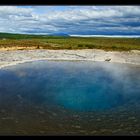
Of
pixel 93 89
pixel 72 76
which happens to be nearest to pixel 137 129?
pixel 93 89

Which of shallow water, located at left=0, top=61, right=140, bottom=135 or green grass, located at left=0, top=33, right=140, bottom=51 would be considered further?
green grass, located at left=0, top=33, right=140, bottom=51

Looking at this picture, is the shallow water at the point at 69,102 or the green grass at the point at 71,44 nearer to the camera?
the shallow water at the point at 69,102

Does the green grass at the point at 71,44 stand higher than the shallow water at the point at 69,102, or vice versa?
the green grass at the point at 71,44

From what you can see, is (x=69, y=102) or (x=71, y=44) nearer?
(x=69, y=102)

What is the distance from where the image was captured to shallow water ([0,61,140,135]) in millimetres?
5871

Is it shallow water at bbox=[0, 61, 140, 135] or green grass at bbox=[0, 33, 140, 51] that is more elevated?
green grass at bbox=[0, 33, 140, 51]

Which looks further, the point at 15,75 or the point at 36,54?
the point at 36,54

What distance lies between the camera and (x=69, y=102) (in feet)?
29.1

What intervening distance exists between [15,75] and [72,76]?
2669 millimetres

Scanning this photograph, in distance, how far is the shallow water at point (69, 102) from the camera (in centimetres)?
587

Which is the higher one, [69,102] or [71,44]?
[71,44]

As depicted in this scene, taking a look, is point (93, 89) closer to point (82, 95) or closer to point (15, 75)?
point (82, 95)
